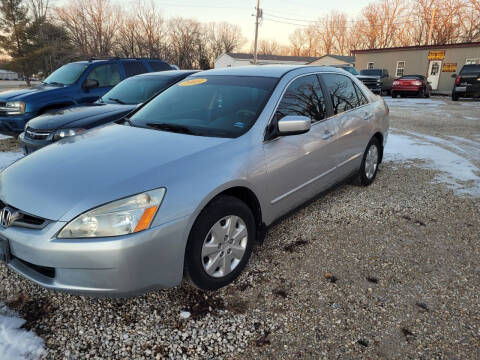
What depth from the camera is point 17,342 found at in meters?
2.01

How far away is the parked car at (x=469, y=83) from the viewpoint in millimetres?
16328

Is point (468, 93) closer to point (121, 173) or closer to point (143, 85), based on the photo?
point (143, 85)

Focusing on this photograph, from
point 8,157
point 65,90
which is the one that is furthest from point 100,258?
point 65,90

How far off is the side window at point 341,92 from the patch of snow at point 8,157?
519cm

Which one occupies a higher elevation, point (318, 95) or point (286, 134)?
point (318, 95)

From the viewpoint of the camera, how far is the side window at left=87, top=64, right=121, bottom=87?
7.33 metres

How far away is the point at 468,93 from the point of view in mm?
16734

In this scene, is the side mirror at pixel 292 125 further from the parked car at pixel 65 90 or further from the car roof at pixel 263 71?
the parked car at pixel 65 90

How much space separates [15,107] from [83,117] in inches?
93.8

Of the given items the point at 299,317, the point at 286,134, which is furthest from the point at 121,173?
the point at 299,317

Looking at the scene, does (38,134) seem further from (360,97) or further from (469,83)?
(469,83)

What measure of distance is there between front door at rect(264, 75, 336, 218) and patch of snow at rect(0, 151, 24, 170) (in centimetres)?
493

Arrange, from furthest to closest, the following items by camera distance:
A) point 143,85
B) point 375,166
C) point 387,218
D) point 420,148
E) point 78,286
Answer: point 420,148, point 143,85, point 375,166, point 387,218, point 78,286

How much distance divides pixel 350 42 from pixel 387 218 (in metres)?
71.9
